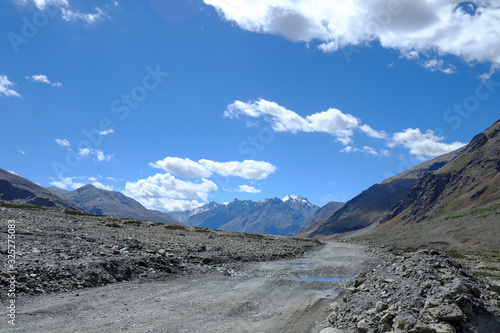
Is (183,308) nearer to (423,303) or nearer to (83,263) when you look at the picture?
(83,263)

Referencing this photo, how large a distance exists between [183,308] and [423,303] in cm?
1079

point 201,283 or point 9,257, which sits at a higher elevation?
point 9,257

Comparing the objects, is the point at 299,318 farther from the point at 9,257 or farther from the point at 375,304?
the point at 9,257

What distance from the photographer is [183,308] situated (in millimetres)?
17312

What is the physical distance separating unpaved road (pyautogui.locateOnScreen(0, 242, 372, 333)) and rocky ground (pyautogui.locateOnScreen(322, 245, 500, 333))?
71.3 inches

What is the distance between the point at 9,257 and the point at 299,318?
17.7 metres

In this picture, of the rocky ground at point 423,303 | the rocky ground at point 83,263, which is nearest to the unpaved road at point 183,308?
the rocky ground at point 83,263

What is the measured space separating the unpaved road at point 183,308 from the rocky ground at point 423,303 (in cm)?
181

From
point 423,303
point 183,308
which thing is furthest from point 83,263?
point 423,303

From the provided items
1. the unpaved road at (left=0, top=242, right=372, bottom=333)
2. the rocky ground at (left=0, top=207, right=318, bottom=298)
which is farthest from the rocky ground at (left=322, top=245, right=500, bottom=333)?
the rocky ground at (left=0, top=207, right=318, bottom=298)

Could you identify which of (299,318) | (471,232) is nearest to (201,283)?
(299,318)

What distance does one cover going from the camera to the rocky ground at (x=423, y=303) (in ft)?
38.0

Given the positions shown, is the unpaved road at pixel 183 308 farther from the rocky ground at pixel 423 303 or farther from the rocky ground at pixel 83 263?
the rocky ground at pixel 423 303

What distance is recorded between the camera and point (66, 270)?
839 inches
